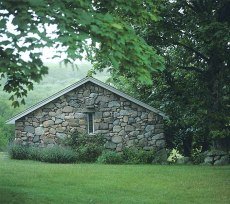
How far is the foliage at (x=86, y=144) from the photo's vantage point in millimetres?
22109

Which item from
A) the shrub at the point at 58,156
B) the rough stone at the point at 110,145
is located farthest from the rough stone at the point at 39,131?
the rough stone at the point at 110,145

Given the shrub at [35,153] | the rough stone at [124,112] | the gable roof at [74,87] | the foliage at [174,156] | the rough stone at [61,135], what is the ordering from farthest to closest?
1. the rough stone at [61,135]
2. the rough stone at [124,112]
3. the gable roof at [74,87]
4. the foliage at [174,156]
5. the shrub at [35,153]

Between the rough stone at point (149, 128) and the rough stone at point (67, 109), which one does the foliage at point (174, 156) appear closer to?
the rough stone at point (149, 128)

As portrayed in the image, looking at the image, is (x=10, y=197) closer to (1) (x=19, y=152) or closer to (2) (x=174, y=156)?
(1) (x=19, y=152)

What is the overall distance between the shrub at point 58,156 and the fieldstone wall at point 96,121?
1673mm

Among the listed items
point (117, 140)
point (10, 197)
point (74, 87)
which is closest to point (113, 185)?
point (10, 197)

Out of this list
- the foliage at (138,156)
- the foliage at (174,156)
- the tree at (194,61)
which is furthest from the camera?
the foliage at (174,156)

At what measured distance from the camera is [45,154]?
2180 centimetres

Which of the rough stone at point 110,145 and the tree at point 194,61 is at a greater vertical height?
the tree at point 194,61

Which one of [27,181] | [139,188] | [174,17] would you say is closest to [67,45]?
[139,188]

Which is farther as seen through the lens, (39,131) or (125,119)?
(39,131)

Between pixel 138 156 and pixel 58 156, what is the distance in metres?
4.31

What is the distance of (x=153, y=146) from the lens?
23172 millimetres

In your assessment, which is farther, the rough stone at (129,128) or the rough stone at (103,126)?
the rough stone at (103,126)
